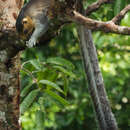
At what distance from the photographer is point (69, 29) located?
3.43 metres

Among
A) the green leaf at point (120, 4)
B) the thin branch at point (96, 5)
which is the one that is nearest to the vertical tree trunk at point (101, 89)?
the thin branch at point (96, 5)

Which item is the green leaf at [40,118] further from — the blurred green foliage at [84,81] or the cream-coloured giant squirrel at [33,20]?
the blurred green foliage at [84,81]

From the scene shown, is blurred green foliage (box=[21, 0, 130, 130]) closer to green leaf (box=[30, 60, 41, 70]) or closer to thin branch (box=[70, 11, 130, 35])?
green leaf (box=[30, 60, 41, 70])

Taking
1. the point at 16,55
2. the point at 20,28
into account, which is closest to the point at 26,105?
the point at 16,55

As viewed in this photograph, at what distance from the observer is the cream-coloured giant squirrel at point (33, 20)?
1.32 meters

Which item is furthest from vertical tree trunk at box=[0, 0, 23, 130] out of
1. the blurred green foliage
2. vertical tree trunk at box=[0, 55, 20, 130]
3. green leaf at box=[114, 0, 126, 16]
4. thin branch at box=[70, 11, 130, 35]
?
the blurred green foliage

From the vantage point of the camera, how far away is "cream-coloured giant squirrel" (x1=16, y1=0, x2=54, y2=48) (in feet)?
4.32

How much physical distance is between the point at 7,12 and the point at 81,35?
430 mm

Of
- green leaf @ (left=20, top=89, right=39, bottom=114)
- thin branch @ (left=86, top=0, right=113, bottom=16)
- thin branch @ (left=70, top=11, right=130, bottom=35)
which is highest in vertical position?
thin branch @ (left=86, top=0, right=113, bottom=16)

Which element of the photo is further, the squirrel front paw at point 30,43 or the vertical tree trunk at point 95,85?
the vertical tree trunk at point 95,85

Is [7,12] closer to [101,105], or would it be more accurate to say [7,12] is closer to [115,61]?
[101,105]

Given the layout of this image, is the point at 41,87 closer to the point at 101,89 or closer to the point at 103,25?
the point at 101,89

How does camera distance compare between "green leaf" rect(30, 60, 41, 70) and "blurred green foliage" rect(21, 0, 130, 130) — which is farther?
"blurred green foliage" rect(21, 0, 130, 130)

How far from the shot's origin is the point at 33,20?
150 centimetres
